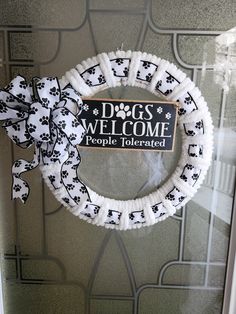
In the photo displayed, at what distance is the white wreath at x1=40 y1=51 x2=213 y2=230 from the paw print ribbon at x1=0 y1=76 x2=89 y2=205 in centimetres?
4

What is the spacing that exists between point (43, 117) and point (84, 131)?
98 mm

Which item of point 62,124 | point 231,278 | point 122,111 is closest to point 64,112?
point 62,124

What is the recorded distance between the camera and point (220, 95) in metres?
0.76

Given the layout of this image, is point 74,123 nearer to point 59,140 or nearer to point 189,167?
point 59,140

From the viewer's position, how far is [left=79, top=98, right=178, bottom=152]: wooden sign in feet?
2.36

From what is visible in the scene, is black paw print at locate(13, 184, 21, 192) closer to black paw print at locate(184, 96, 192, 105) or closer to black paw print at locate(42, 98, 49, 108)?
black paw print at locate(42, 98, 49, 108)

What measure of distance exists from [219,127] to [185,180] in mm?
145

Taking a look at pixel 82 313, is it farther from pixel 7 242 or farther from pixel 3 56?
pixel 3 56

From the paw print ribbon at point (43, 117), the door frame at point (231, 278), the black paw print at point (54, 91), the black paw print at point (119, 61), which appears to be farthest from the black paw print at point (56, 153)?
the door frame at point (231, 278)

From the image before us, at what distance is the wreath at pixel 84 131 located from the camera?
25.0 inches

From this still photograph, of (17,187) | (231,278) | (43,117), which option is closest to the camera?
(43,117)

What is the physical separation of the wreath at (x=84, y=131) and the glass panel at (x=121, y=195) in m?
0.04

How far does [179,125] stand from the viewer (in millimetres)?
735

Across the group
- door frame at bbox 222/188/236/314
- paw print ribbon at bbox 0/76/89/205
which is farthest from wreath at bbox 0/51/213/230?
door frame at bbox 222/188/236/314
